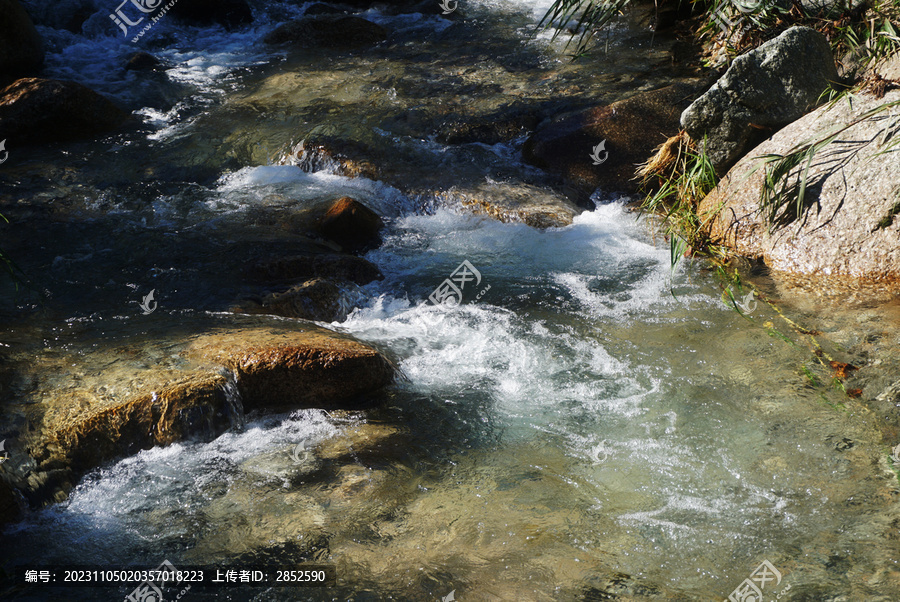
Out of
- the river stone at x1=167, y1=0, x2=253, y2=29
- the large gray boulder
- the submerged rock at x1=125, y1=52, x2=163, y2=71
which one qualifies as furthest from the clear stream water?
the river stone at x1=167, y1=0, x2=253, y2=29

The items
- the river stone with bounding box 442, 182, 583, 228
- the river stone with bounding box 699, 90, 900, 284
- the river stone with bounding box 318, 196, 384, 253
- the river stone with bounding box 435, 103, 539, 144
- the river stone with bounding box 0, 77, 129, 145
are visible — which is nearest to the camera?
the river stone with bounding box 699, 90, 900, 284

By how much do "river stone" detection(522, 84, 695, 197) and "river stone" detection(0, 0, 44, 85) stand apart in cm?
591

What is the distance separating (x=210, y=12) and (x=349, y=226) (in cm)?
649

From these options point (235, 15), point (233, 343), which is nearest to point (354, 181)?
point (233, 343)

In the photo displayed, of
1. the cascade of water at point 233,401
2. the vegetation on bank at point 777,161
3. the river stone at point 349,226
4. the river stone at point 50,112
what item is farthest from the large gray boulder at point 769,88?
the river stone at point 50,112

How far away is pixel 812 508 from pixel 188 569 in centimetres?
229

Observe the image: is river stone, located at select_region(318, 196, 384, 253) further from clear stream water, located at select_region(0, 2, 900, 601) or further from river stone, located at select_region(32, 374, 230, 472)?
river stone, located at select_region(32, 374, 230, 472)

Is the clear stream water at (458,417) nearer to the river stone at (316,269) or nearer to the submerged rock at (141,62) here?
the river stone at (316,269)

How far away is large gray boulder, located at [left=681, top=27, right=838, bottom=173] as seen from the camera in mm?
4527

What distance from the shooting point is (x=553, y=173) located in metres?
5.83

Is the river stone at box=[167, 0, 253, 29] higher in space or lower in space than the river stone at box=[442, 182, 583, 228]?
higher

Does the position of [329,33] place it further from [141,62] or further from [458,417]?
[458,417]

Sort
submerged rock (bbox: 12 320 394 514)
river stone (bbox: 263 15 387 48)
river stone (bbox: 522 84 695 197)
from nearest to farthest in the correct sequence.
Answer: submerged rock (bbox: 12 320 394 514) → river stone (bbox: 522 84 695 197) → river stone (bbox: 263 15 387 48)

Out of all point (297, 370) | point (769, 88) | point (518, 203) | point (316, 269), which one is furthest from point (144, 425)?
point (769, 88)
